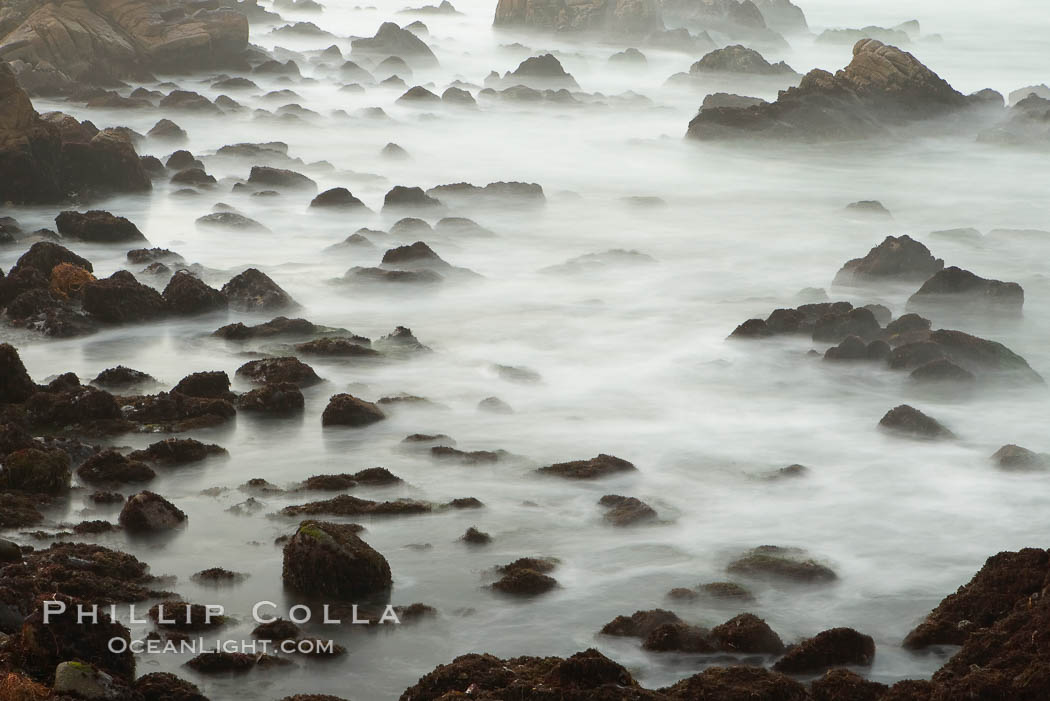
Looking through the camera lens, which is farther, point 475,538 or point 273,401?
point 273,401

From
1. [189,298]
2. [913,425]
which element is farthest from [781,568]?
[189,298]

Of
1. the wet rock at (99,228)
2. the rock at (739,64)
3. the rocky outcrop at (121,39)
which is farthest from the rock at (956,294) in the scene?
the rock at (739,64)

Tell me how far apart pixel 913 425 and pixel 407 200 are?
9789 mm

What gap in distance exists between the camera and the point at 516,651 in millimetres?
5680

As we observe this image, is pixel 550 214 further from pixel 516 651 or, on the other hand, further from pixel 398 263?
pixel 516 651

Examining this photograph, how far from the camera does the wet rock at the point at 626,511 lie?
284 inches

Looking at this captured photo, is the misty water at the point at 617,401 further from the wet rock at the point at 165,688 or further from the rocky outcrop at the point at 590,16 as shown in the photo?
the rocky outcrop at the point at 590,16

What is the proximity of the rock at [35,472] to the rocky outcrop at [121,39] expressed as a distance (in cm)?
1995

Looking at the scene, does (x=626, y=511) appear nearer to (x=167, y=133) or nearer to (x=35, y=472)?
(x=35, y=472)

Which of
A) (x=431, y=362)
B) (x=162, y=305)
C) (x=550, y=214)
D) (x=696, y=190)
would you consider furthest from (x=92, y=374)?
(x=696, y=190)

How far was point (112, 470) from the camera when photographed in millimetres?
7445

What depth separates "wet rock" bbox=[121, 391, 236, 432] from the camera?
27.9ft

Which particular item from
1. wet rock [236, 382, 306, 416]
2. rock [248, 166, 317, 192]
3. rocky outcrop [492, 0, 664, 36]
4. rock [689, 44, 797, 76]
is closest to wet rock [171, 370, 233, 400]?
wet rock [236, 382, 306, 416]

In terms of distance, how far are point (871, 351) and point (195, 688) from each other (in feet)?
23.3
